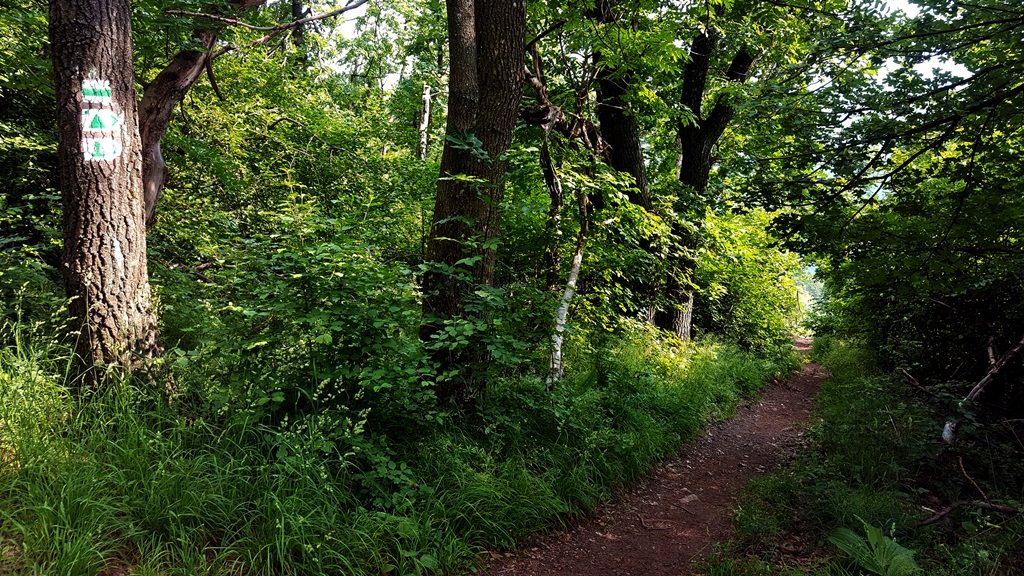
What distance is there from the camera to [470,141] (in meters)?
4.33

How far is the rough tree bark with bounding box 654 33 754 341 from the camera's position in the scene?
877 cm

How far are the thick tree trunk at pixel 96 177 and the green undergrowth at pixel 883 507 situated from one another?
440cm

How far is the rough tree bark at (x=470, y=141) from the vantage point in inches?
171

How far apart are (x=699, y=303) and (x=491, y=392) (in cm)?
919

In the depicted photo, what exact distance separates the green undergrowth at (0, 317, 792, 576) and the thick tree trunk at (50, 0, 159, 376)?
1.02 ft

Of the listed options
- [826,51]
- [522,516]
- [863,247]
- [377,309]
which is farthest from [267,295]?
[863,247]

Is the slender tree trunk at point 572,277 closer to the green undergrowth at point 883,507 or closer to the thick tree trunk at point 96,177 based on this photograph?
the green undergrowth at point 883,507

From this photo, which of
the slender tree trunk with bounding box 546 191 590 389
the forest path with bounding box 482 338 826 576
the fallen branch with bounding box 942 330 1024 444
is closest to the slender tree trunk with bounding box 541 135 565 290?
the slender tree trunk with bounding box 546 191 590 389

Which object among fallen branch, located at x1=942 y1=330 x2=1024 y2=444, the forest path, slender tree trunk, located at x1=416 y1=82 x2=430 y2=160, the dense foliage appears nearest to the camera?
the dense foliage

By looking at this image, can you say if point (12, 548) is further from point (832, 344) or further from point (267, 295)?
point (832, 344)

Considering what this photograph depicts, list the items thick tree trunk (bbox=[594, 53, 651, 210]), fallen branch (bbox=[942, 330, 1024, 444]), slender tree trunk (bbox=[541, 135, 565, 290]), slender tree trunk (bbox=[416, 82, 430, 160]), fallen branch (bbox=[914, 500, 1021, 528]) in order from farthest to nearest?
1. slender tree trunk (bbox=[416, 82, 430, 160])
2. thick tree trunk (bbox=[594, 53, 651, 210])
3. slender tree trunk (bbox=[541, 135, 565, 290])
4. fallen branch (bbox=[942, 330, 1024, 444])
5. fallen branch (bbox=[914, 500, 1021, 528])

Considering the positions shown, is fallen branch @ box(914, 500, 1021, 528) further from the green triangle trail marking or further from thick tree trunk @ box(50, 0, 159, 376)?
the green triangle trail marking

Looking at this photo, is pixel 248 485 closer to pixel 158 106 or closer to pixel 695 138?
pixel 158 106

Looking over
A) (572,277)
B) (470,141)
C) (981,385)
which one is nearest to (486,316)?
(470,141)
